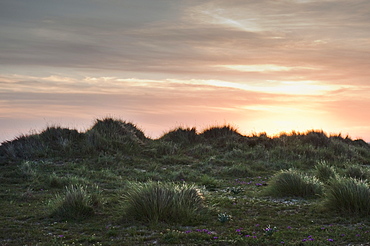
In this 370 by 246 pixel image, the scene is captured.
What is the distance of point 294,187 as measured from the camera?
11.2 m

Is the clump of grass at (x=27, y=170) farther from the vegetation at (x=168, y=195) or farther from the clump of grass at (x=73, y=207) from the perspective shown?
the clump of grass at (x=73, y=207)

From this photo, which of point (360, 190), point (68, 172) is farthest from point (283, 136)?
point (360, 190)

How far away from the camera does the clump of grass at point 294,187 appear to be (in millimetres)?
11188

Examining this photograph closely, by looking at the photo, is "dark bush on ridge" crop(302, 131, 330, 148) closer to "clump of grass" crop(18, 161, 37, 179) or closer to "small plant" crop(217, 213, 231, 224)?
"clump of grass" crop(18, 161, 37, 179)

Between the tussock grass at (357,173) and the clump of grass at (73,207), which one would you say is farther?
the tussock grass at (357,173)

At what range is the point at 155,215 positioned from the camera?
8.20 metres

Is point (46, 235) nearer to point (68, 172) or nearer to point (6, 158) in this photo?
point (68, 172)

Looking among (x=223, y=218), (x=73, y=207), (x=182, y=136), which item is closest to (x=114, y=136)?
(x=182, y=136)

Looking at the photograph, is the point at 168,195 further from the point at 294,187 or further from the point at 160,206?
the point at 294,187

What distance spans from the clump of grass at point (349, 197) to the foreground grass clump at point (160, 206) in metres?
3.08

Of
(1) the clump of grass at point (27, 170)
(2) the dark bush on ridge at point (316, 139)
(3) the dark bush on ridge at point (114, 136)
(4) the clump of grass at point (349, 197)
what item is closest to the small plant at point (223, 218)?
(4) the clump of grass at point (349, 197)

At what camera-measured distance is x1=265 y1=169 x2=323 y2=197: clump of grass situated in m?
11.2

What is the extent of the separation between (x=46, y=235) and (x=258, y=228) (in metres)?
4.01

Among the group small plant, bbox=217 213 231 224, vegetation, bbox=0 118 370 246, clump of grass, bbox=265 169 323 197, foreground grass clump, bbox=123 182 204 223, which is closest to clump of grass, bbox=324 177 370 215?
vegetation, bbox=0 118 370 246
